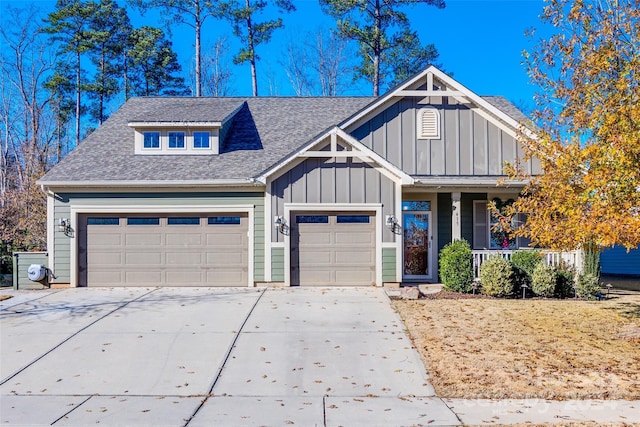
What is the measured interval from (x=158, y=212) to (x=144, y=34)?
1806cm

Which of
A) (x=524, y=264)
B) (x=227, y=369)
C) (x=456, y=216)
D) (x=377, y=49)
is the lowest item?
(x=227, y=369)

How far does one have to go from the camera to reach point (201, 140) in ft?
48.1

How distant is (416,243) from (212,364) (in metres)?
8.31

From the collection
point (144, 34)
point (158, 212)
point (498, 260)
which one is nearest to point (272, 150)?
point (158, 212)

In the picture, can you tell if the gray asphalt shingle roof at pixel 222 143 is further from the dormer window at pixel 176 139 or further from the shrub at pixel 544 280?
the shrub at pixel 544 280

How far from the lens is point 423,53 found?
1008 inches

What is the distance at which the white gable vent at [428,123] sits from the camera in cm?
1384

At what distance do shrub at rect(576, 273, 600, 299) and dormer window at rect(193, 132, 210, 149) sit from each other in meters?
10.9

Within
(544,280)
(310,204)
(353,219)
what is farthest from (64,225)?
(544,280)

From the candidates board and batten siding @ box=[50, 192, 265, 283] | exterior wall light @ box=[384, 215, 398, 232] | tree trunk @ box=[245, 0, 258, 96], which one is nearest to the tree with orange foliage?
exterior wall light @ box=[384, 215, 398, 232]

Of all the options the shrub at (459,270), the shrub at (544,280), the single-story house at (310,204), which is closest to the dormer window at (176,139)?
the single-story house at (310,204)

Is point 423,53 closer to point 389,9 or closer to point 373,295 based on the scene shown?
point 389,9

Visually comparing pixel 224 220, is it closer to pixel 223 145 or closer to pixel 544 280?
pixel 223 145

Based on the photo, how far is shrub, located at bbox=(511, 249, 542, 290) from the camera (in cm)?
1191
